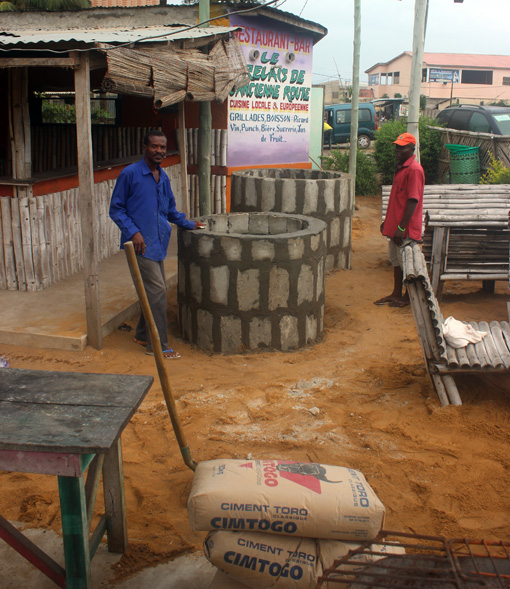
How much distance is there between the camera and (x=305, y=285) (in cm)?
563

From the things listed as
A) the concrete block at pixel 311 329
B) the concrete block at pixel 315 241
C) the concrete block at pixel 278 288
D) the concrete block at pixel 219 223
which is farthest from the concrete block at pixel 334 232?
the concrete block at pixel 278 288

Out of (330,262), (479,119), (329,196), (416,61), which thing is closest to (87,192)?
(329,196)

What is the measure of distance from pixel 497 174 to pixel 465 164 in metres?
2.20

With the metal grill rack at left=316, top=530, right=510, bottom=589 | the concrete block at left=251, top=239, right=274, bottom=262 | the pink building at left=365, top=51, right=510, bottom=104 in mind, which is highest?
the pink building at left=365, top=51, right=510, bottom=104

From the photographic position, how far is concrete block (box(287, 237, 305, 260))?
542 centimetres

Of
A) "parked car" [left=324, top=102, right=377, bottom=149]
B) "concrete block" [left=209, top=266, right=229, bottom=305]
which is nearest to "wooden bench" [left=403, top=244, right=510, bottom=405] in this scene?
"concrete block" [left=209, top=266, right=229, bottom=305]

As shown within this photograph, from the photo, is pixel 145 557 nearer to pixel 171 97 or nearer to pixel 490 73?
pixel 171 97

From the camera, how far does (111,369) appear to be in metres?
5.16

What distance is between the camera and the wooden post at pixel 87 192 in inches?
194

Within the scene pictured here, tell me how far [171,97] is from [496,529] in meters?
4.42

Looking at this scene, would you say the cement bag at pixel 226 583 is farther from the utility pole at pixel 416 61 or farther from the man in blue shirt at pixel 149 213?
the utility pole at pixel 416 61

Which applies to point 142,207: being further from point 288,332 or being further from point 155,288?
point 288,332

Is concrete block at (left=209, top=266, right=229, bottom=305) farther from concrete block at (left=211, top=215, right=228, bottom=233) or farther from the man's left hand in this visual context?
the man's left hand

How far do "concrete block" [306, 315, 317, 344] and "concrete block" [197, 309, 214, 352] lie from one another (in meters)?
0.88
